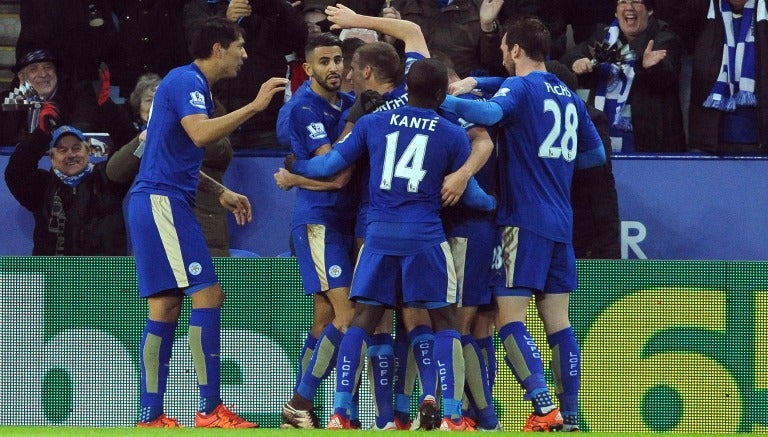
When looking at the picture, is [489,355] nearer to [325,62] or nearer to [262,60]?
[325,62]

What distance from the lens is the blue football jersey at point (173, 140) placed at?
827 centimetres

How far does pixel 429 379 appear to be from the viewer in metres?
8.05

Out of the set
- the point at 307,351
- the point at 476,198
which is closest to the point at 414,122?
the point at 476,198

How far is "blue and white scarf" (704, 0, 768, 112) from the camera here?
1123 centimetres

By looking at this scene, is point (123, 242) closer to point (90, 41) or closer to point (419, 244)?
point (90, 41)

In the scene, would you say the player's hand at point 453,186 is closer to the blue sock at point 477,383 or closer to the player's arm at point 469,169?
the player's arm at point 469,169

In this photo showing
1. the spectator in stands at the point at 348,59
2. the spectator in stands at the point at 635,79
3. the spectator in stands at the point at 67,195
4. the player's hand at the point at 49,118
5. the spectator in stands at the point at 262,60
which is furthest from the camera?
the spectator in stands at the point at 262,60

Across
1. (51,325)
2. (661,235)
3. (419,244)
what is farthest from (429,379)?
(661,235)

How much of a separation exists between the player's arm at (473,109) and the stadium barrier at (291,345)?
197 cm

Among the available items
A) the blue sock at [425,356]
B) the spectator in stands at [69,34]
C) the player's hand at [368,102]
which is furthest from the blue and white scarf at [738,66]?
the spectator in stands at [69,34]

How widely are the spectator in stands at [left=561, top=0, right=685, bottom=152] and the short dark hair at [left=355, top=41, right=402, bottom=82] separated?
3.14 m

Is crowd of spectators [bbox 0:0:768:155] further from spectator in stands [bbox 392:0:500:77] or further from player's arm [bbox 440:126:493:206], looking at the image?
player's arm [bbox 440:126:493:206]

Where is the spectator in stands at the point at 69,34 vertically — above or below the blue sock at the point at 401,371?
above

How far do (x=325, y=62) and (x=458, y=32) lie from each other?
273 cm
